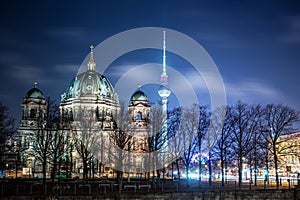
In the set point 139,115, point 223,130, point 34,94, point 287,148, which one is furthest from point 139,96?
point 287,148

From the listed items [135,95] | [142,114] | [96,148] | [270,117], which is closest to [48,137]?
[96,148]

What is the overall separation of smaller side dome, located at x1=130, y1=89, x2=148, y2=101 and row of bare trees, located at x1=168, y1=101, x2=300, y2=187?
74.6m

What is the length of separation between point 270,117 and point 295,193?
53.7ft

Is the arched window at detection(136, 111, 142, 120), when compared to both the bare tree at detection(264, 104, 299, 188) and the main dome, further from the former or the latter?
the bare tree at detection(264, 104, 299, 188)

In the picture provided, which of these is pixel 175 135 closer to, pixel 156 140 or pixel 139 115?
pixel 156 140

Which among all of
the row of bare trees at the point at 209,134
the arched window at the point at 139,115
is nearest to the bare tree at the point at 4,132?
the row of bare trees at the point at 209,134

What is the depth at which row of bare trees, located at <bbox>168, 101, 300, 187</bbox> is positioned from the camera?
196 feet

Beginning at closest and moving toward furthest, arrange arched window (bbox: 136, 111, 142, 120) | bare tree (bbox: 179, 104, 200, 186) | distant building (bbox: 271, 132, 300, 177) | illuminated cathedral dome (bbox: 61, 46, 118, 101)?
1. distant building (bbox: 271, 132, 300, 177)
2. bare tree (bbox: 179, 104, 200, 186)
3. arched window (bbox: 136, 111, 142, 120)
4. illuminated cathedral dome (bbox: 61, 46, 118, 101)

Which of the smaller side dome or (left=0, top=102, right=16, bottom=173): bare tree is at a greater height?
the smaller side dome

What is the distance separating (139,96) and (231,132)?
81.8 m

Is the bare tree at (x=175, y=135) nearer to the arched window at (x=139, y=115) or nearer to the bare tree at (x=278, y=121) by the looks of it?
the bare tree at (x=278, y=121)

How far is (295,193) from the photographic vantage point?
47.9 meters

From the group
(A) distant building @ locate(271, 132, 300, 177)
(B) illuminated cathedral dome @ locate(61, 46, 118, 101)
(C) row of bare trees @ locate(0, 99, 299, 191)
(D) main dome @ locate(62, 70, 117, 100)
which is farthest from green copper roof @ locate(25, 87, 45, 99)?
(A) distant building @ locate(271, 132, 300, 177)

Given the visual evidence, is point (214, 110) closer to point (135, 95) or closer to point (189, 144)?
point (189, 144)
